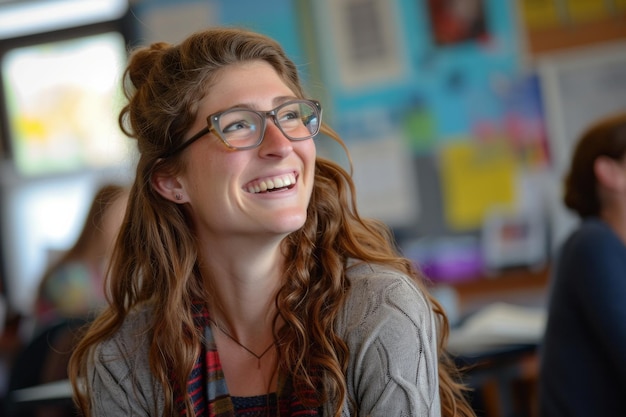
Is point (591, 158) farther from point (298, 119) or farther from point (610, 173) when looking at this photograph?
point (298, 119)

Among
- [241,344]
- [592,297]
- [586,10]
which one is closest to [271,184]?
[241,344]

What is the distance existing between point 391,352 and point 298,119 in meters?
0.46

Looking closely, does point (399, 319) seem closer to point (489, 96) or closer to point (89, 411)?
point (89, 411)

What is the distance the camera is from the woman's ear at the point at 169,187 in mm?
1714

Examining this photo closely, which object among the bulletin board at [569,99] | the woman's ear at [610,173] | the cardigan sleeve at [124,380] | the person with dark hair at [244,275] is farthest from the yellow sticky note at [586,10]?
the cardigan sleeve at [124,380]

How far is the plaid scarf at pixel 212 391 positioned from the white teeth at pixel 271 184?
1.01 feet

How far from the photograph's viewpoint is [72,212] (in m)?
5.26

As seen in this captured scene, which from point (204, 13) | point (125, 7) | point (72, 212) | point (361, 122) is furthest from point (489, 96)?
point (72, 212)

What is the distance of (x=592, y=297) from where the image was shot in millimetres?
2074

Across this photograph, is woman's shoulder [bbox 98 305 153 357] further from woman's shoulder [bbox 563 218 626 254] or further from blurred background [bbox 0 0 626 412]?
blurred background [bbox 0 0 626 412]

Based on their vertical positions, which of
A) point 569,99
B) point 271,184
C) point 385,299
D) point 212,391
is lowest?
point 212,391

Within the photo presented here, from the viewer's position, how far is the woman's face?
5.14 ft

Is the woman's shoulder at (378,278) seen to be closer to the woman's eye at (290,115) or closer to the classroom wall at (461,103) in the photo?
the woman's eye at (290,115)

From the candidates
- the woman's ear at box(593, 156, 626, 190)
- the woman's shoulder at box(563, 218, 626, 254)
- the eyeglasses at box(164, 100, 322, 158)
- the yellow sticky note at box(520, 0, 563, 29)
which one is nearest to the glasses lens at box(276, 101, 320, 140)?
the eyeglasses at box(164, 100, 322, 158)
